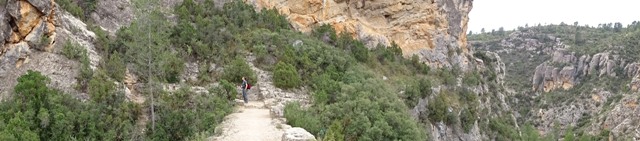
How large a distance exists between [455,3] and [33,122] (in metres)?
30.6

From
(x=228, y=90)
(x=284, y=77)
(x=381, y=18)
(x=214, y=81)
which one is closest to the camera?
(x=228, y=90)

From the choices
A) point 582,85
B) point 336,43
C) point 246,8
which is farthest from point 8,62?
point 582,85

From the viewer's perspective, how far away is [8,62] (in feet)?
49.3

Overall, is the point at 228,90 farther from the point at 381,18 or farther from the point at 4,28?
the point at 381,18

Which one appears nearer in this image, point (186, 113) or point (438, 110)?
point (186, 113)

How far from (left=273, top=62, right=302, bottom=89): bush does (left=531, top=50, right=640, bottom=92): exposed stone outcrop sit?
6248 centimetres

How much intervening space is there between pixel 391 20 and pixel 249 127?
811 inches

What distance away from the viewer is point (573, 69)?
83375 millimetres

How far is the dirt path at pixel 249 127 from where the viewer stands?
12547 millimetres

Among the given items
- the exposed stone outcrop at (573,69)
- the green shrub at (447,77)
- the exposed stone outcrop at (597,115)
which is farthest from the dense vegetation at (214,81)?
the exposed stone outcrop at (573,69)

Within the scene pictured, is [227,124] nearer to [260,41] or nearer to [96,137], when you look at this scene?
[96,137]

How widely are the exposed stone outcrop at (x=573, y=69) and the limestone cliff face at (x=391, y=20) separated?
44.8 metres

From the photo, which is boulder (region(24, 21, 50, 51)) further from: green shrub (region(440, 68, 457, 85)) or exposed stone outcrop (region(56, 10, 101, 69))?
green shrub (region(440, 68, 457, 85))

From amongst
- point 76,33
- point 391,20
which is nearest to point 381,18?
point 391,20
